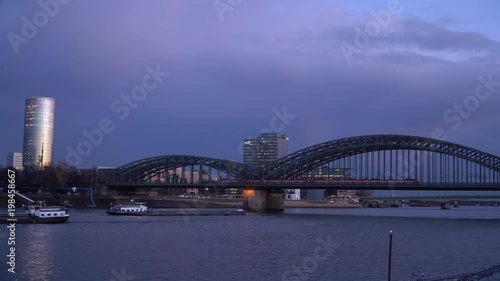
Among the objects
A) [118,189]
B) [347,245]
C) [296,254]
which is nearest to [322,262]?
[296,254]

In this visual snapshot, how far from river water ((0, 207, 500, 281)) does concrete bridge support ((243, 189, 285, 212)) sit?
198 feet

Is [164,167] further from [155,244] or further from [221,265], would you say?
[221,265]

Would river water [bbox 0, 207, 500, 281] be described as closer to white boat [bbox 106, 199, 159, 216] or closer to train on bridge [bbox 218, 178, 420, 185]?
white boat [bbox 106, 199, 159, 216]

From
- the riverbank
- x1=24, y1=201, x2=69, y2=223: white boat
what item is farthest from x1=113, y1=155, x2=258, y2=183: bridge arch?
x1=24, y1=201, x2=69, y2=223: white boat

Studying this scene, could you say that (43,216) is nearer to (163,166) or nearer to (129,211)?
(129,211)

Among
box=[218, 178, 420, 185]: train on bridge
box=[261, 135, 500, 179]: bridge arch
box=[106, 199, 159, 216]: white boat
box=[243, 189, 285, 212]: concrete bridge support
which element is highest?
box=[261, 135, 500, 179]: bridge arch

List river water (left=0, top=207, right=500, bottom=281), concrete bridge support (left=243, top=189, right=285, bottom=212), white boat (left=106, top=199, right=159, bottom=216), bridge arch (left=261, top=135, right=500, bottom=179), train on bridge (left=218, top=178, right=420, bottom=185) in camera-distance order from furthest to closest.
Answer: concrete bridge support (left=243, top=189, right=285, bottom=212), bridge arch (left=261, top=135, right=500, bottom=179), train on bridge (left=218, top=178, right=420, bottom=185), white boat (left=106, top=199, right=159, bottom=216), river water (left=0, top=207, right=500, bottom=281)

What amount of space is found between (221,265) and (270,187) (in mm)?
85393

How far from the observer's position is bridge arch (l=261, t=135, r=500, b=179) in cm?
11788

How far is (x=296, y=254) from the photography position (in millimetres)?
47406

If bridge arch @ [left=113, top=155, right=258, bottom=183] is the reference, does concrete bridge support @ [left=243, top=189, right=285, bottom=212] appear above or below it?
below

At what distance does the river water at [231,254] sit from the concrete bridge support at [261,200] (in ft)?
198

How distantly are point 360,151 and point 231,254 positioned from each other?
8588cm

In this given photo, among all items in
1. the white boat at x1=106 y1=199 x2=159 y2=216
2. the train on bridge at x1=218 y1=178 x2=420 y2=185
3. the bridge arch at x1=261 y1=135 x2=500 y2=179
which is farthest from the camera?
the bridge arch at x1=261 y1=135 x2=500 y2=179
